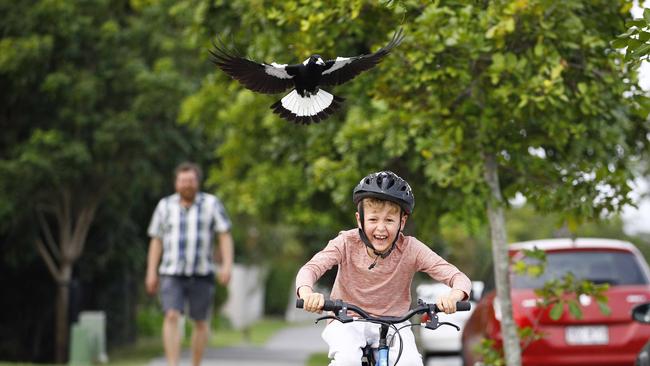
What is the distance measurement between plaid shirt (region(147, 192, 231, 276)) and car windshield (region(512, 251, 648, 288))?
9.21 feet

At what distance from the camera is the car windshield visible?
9.58m

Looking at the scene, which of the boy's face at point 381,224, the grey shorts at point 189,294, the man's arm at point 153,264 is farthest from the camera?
the man's arm at point 153,264

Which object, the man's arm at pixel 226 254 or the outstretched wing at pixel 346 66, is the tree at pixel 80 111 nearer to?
the man's arm at pixel 226 254

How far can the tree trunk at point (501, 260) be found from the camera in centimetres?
729

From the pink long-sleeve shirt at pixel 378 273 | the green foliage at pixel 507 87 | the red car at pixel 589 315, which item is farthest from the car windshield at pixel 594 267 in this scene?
the pink long-sleeve shirt at pixel 378 273

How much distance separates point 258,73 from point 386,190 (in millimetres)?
1120

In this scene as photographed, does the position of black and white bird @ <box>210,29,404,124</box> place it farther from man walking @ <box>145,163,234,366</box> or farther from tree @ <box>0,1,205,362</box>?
tree @ <box>0,1,205,362</box>

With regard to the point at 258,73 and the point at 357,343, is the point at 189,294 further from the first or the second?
the point at 357,343

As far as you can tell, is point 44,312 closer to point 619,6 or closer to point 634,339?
point 634,339

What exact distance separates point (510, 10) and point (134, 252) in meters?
13.8

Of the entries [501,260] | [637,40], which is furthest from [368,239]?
[501,260]

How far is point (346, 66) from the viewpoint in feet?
17.3

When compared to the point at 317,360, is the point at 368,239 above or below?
above

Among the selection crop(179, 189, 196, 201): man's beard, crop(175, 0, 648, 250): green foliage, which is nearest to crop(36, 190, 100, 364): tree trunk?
crop(179, 189, 196, 201): man's beard
